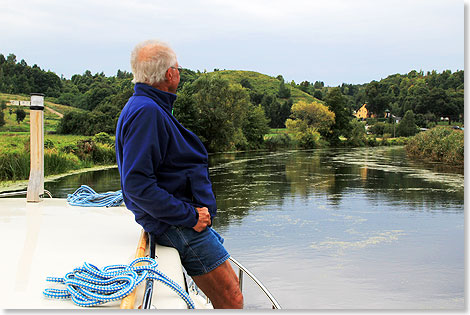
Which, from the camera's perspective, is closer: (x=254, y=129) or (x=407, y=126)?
(x=254, y=129)

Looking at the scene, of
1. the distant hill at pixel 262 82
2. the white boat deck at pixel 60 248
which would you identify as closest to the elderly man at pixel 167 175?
the white boat deck at pixel 60 248

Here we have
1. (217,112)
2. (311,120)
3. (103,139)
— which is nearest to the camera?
Result: (103,139)

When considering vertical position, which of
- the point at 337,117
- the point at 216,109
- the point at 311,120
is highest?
the point at 337,117

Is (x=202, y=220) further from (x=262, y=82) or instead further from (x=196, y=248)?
(x=262, y=82)

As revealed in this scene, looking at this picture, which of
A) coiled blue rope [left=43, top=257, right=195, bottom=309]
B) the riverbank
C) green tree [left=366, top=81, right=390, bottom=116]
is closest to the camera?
coiled blue rope [left=43, top=257, right=195, bottom=309]

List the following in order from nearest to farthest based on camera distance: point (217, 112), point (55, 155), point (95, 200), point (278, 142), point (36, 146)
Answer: point (95, 200)
point (36, 146)
point (55, 155)
point (217, 112)
point (278, 142)

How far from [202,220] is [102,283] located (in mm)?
503

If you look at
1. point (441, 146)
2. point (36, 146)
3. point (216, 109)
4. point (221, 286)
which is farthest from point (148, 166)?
point (216, 109)

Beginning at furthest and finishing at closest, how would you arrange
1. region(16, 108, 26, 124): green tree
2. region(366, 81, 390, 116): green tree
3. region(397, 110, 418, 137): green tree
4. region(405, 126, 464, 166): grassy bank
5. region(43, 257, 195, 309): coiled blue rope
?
region(366, 81, 390, 116): green tree < region(397, 110, 418, 137): green tree < region(16, 108, 26, 124): green tree < region(405, 126, 464, 166): grassy bank < region(43, 257, 195, 309): coiled blue rope

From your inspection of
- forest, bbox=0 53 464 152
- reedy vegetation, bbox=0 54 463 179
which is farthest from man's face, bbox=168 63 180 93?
forest, bbox=0 53 464 152

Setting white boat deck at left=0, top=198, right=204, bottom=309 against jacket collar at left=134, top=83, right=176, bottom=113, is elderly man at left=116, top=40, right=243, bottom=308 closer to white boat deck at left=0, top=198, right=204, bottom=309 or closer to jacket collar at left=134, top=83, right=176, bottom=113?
jacket collar at left=134, top=83, right=176, bottom=113

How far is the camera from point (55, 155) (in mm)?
13781

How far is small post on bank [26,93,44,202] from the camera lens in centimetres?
315

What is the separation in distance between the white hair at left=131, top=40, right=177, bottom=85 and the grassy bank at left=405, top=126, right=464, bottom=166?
60.0ft
